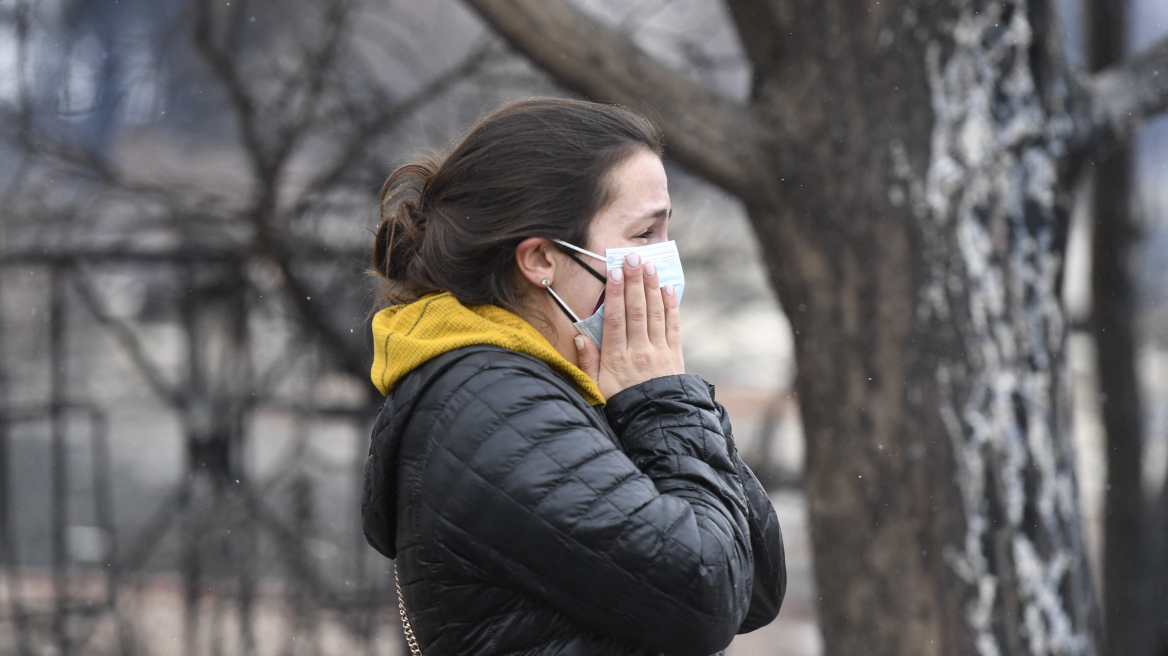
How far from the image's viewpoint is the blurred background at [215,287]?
10.4 feet

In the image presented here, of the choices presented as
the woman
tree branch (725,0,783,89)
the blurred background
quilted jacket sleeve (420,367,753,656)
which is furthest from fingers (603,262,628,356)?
the blurred background

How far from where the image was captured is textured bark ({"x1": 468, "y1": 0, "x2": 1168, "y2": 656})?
8.30 ft

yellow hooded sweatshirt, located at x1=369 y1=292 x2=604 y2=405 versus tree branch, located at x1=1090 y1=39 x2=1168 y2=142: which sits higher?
tree branch, located at x1=1090 y1=39 x2=1168 y2=142

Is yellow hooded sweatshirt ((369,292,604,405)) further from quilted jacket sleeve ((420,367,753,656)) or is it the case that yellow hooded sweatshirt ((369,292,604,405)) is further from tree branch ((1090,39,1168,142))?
tree branch ((1090,39,1168,142))

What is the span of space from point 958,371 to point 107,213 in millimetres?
2748

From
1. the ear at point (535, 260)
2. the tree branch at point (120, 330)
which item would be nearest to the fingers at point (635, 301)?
the ear at point (535, 260)

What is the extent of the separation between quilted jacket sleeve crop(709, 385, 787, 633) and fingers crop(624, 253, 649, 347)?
0.15m

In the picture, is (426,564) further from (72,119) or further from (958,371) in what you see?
(72,119)

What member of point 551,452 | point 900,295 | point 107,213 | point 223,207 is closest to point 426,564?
point 551,452

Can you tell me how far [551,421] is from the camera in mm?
1155

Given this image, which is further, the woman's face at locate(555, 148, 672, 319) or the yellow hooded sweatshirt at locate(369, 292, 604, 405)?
the woman's face at locate(555, 148, 672, 319)

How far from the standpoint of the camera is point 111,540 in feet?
10.8

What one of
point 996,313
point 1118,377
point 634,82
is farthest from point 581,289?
point 1118,377

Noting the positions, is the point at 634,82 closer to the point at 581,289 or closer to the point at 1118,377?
the point at 581,289
